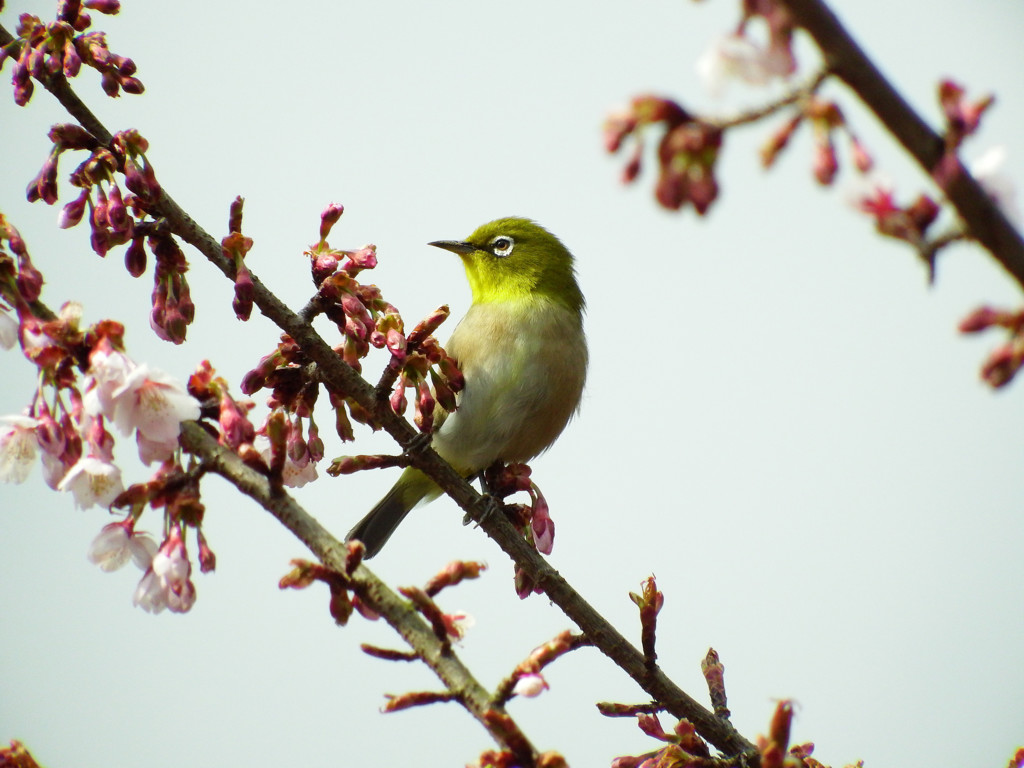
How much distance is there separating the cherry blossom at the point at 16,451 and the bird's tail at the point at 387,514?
4.09 meters

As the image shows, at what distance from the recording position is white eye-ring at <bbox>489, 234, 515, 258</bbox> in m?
8.03

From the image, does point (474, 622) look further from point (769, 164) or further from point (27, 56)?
point (27, 56)

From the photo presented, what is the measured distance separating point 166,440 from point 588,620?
1.77 meters

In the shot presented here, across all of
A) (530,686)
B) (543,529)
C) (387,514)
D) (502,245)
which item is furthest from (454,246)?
(530,686)

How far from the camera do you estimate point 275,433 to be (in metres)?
2.89

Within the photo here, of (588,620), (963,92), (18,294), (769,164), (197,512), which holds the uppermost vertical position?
(963,92)

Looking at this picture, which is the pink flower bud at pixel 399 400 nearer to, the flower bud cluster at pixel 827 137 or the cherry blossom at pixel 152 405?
the cherry blossom at pixel 152 405

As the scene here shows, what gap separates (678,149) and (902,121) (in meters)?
0.38

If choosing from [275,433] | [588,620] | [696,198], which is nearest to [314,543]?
[275,433]

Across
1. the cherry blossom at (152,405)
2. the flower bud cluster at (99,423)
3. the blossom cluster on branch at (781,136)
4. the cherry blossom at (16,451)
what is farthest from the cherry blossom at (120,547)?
the blossom cluster on branch at (781,136)

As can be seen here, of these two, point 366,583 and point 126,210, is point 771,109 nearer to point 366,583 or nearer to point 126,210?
point 366,583

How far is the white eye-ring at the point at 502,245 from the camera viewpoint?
8.03 meters

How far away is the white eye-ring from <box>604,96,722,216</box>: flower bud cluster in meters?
6.29

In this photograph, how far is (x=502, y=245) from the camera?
809 centimetres
